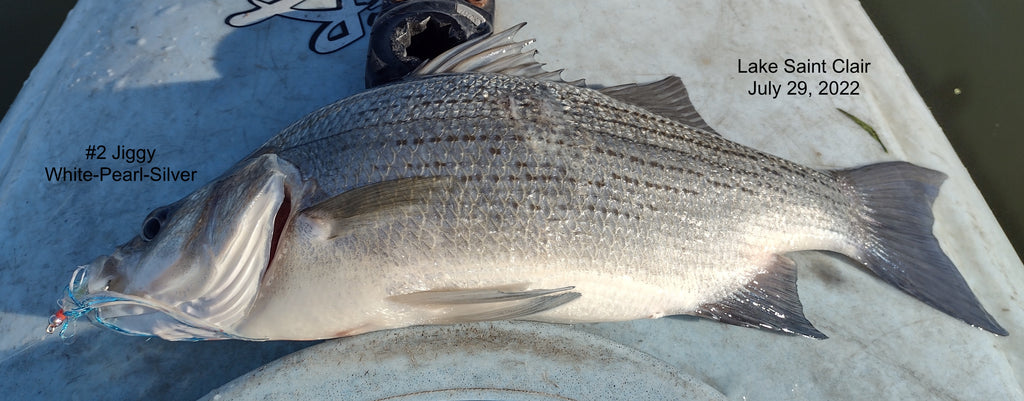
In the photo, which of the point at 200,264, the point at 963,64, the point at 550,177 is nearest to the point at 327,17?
the point at 200,264

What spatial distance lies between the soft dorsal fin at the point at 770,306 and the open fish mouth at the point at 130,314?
57.3 inches

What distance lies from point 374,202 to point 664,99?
3.39 ft

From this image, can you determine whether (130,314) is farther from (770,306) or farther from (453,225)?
(770,306)

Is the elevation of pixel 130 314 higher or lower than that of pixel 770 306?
lower

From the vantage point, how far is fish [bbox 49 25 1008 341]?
150cm

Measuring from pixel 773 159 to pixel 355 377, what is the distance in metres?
1.42

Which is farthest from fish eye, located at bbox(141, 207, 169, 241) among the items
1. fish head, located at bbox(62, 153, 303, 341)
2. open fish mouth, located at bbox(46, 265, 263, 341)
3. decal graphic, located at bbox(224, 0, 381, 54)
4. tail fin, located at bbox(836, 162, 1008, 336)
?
tail fin, located at bbox(836, 162, 1008, 336)

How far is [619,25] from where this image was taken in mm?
2512

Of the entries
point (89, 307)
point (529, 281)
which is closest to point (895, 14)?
point (529, 281)

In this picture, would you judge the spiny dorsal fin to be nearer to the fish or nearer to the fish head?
the fish

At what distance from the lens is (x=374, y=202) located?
1495mm

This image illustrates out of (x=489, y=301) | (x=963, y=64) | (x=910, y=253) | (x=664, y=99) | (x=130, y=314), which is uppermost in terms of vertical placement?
(x=963, y=64)

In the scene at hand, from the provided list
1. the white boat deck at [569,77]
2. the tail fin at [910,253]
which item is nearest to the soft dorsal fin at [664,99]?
the white boat deck at [569,77]

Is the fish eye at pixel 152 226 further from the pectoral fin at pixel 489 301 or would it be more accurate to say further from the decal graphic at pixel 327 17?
the decal graphic at pixel 327 17
